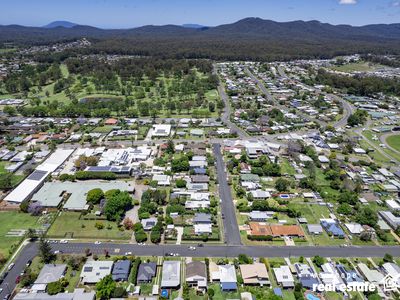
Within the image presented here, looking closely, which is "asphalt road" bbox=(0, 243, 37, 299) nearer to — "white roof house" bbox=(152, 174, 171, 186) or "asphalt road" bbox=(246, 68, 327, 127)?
"white roof house" bbox=(152, 174, 171, 186)

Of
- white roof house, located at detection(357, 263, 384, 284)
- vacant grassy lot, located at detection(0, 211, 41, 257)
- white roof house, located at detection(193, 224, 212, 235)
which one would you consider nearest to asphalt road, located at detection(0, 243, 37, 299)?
vacant grassy lot, located at detection(0, 211, 41, 257)

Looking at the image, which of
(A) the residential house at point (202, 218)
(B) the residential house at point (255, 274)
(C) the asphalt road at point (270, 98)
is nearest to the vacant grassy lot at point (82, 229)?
(A) the residential house at point (202, 218)

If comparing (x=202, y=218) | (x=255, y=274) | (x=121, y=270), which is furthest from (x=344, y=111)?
(x=121, y=270)

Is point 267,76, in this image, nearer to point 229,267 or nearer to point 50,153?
point 50,153

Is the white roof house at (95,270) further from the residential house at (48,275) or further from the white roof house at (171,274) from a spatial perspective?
the white roof house at (171,274)

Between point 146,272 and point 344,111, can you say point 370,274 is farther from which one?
point 344,111

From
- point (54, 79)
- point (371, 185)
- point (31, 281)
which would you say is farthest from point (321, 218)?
point (54, 79)
